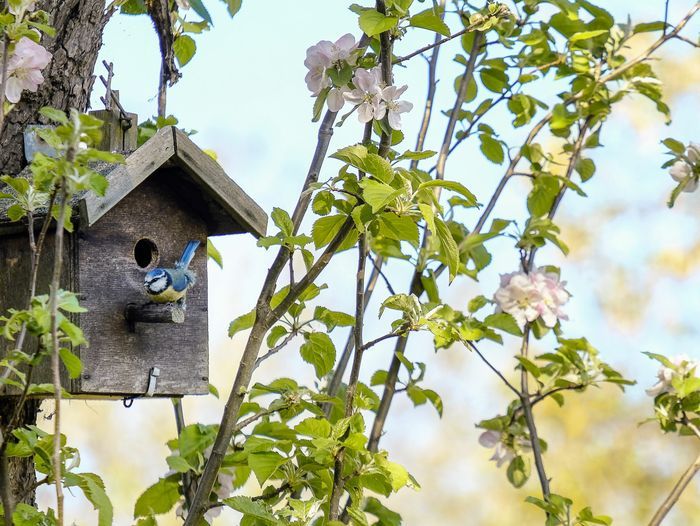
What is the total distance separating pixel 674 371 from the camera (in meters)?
2.50

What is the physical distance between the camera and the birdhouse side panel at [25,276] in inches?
77.4

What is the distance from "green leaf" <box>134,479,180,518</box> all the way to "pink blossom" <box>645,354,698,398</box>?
3.79ft

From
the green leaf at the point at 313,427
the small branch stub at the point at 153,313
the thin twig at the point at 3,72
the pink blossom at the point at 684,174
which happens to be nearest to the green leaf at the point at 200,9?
the thin twig at the point at 3,72

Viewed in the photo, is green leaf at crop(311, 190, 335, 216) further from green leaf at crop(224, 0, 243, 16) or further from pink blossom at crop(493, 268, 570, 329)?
pink blossom at crop(493, 268, 570, 329)

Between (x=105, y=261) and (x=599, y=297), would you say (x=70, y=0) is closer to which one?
(x=105, y=261)

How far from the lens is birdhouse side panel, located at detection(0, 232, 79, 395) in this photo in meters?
1.96

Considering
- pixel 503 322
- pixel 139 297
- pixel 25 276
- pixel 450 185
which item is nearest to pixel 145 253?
pixel 139 297

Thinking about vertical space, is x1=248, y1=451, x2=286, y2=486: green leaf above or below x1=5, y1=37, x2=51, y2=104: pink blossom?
below

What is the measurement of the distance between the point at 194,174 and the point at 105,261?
0.81 ft

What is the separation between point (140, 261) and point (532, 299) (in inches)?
41.9

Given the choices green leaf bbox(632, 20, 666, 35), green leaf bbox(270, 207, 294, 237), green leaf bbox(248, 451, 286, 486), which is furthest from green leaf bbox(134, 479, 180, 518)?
green leaf bbox(632, 20, 666, 35)

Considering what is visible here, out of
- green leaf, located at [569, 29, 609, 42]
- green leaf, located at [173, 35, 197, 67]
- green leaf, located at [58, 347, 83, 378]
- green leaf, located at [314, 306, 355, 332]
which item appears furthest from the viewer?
green leaf, located at [569, 29, 609, 42]

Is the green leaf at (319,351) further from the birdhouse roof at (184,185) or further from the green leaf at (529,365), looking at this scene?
the green leaf at (529,365)

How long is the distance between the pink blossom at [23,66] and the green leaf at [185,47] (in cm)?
62
